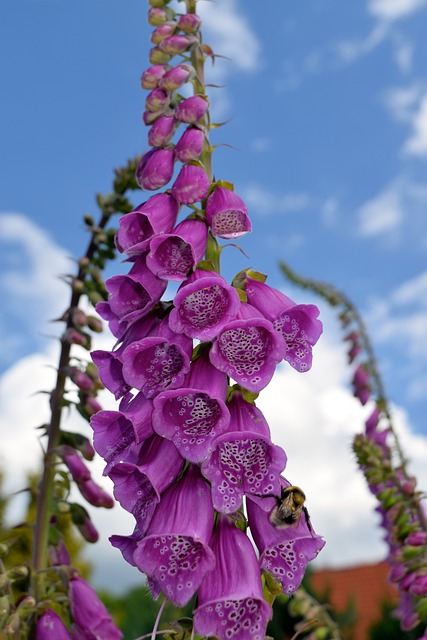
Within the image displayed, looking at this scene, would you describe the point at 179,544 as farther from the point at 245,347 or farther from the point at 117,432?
the point at 245,347

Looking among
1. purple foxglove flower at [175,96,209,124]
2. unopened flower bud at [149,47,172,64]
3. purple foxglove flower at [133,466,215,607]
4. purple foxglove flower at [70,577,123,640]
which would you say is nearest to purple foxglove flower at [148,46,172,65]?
unopened flower bud at [149,47,172,64]

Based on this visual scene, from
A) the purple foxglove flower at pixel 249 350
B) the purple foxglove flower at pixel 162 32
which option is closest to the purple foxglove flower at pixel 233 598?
the purple foxglove flower at pixel 249 350

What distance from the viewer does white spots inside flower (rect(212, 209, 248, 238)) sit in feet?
6.97

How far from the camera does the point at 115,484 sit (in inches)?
77.0

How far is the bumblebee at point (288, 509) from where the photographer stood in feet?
6.27

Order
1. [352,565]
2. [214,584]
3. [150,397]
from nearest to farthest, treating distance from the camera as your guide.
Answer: [214,584], [150,397], [352,565]

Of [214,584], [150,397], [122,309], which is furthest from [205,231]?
[214,584]

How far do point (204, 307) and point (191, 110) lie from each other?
564mm

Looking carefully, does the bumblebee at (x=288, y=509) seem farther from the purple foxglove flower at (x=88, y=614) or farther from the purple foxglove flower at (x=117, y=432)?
the purple foxglove flower at (x=88, y=614)

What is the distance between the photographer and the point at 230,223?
7.05ft

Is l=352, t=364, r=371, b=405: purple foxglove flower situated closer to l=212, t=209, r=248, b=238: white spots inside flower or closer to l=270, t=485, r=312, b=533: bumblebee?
l=212, t=209, r=248, b=238: white spots inside flower

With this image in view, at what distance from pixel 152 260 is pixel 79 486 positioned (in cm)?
136

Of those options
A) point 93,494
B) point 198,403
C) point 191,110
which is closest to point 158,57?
point 191,110

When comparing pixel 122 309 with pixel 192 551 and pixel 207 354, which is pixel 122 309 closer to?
pixel 207 354
